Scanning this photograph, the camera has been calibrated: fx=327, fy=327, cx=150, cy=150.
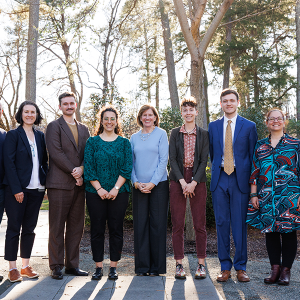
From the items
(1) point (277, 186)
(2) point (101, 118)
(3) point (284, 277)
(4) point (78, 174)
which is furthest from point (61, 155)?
(3) point (284, 277)

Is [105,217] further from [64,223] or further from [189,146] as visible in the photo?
[189,146]

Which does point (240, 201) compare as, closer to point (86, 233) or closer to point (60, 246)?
point (60, 246)

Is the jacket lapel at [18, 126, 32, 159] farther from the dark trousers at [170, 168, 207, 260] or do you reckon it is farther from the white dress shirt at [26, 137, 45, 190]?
the dark trousers at [170, 168, 207, 260]

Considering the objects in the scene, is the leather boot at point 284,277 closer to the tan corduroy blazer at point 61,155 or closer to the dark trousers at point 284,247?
the dark trousers at point 284,247

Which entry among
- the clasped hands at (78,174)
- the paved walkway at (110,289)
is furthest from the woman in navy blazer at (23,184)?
the clasped hands at (78,174)

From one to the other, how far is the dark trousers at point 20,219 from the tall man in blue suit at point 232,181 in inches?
82.8

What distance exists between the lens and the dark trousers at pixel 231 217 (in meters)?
3.74

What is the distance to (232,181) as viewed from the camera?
3773 millimetres

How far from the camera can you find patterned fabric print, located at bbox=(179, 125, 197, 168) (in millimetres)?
3797

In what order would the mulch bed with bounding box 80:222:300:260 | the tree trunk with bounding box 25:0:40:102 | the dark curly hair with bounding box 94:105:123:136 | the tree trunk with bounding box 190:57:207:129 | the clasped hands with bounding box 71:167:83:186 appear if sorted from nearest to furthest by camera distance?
the clasped hands with bounding box 71:167:83:186, the dark curly hair with bounding box 94:105:123:136, the mulch bed with bounding box 80:222:300:260, the tree trunk with bounding box 190:57:207:129, the tree trunk with bounding box 25:0:40:102

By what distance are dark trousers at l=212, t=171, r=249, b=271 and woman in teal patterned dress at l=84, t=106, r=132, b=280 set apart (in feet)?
Answer: 3.60

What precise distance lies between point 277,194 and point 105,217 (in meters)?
1.92

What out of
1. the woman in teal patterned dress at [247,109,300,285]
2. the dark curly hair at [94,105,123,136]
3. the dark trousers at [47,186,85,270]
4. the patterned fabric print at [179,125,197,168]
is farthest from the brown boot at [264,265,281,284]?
the dark curly hair at [94,105,123,136]

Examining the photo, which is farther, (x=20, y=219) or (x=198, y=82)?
→ (x=198, y=82)
